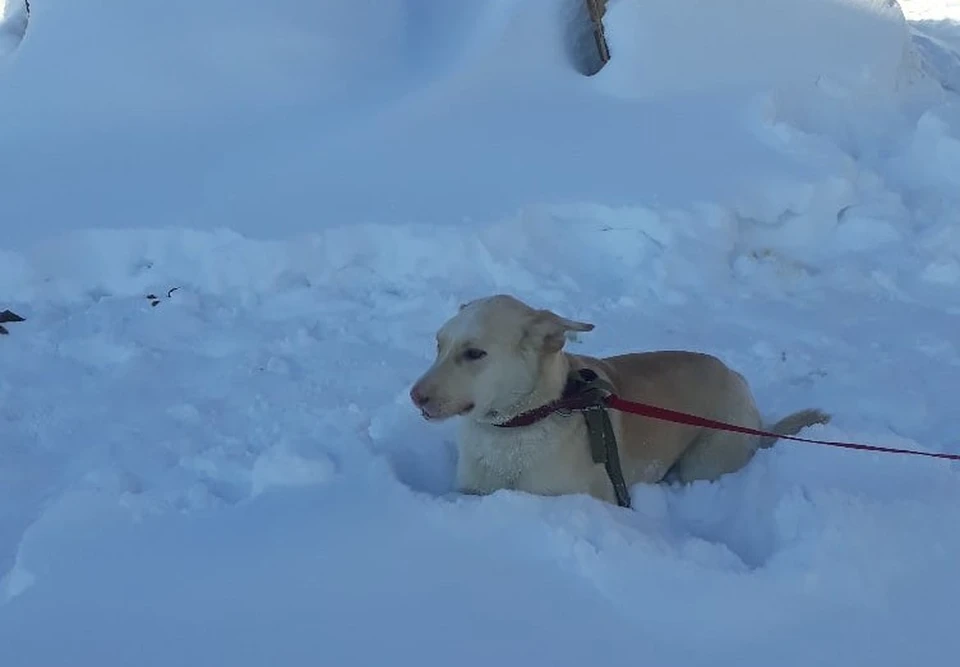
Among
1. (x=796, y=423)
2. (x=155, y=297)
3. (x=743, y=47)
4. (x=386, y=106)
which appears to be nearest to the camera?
(x=796, y=423)

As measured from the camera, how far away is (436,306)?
482 centimetres

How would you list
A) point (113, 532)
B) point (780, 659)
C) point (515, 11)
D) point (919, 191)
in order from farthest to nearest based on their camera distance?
point (515, 11) → point (919, 191) → point (113, 532) → point (780, 659)

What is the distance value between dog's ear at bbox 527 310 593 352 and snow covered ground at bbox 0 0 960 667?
19.0 inches

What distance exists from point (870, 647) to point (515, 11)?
17.0 feet

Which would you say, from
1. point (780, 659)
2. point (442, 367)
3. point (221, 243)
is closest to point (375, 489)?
point (442, 367)

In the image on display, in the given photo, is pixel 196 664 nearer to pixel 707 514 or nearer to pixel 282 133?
pixel 707 514

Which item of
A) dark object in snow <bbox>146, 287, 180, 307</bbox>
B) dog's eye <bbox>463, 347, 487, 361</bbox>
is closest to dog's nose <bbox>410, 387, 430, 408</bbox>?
dog's eye <bbox>463, 347, 487, 361</bbox>

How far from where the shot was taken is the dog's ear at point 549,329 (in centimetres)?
297

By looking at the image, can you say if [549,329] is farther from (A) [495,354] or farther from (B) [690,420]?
(B) [690,420]

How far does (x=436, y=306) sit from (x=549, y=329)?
6.22ft

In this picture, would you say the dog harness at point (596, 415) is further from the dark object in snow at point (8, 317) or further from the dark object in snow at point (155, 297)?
the dark object in snow at point (8, 317)

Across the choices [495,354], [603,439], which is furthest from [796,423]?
[495,354]

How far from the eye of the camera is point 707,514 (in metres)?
3.19

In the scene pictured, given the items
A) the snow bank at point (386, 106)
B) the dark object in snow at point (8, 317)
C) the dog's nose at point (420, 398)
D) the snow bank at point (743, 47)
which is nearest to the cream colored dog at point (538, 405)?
the dog's nose at point (420, 398)
